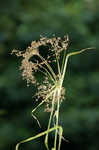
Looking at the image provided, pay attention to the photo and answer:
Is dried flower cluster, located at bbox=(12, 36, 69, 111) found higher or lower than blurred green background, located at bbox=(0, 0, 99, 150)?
lower

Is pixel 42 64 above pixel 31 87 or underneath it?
underneath

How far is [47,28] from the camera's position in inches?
193

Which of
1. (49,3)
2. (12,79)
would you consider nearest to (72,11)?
(49,3)

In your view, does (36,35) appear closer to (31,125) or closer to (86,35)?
(86,35)

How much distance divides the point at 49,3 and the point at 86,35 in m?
0.73

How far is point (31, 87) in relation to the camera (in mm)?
4836

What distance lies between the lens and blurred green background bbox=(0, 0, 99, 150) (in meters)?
4.89

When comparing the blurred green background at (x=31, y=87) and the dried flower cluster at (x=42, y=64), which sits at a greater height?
the blurred green background at (x=31, y=87)

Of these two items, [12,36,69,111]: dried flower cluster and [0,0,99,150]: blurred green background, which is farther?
[0,0,99,150]: blurred green background

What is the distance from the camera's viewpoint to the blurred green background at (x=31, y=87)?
16.1ft

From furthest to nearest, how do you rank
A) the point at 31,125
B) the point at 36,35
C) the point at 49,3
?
1. the point at 49,3
2. the point at 31,125
3. the point at 36,35

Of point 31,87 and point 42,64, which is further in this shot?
point 31,87

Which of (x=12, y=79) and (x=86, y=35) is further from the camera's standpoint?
(x=86, y=35)

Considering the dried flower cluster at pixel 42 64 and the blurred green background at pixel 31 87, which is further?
the blurred green background at pixel 31 87
